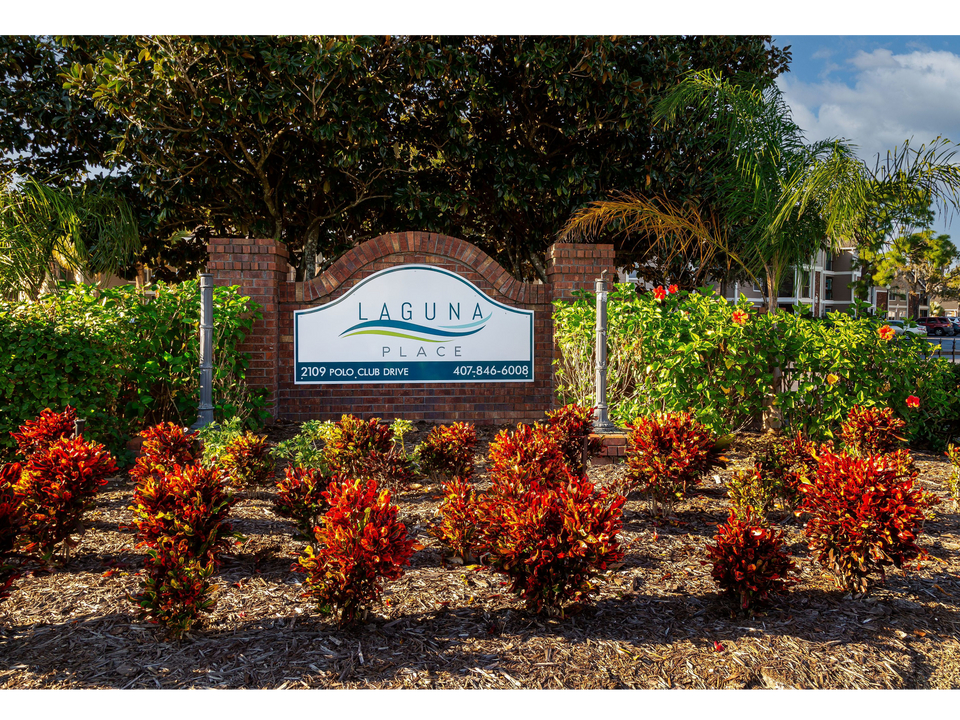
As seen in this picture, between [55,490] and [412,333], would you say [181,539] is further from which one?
[412,333]

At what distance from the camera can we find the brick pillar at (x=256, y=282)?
6.84m

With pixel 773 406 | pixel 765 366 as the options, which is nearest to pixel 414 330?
pixel 765 366

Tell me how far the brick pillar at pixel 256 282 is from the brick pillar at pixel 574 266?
314 cm

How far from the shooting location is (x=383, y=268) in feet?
23.2

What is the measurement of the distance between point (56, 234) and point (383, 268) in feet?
15.8

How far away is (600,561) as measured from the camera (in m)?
2.69

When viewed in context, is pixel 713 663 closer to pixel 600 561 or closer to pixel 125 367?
pixel 600 561

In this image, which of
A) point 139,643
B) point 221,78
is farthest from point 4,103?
point 139,643

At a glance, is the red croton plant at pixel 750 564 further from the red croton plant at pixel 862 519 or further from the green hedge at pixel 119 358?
the green hedge at pixel 119 358

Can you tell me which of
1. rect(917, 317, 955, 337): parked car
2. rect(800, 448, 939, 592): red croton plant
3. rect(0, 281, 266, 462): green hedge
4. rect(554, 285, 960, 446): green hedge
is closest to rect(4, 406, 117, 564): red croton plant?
rect(0, 281, 266, 462): green hedge

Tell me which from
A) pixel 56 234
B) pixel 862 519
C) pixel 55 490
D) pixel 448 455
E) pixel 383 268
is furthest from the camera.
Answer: pixel 56 234

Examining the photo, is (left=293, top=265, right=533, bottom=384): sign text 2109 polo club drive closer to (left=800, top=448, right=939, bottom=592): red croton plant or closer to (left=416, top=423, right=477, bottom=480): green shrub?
(left=416, top=423, right=477, bottom=480): green shrub

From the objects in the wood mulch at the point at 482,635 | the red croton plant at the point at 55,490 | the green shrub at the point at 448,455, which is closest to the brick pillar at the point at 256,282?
the green shrub at the point at 448,455

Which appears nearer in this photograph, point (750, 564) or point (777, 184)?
point (750, 564)
